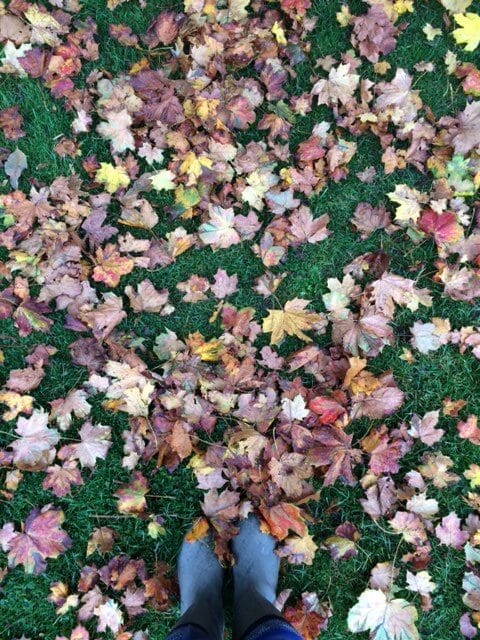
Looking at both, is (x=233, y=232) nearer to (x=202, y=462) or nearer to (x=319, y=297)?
(x=319, y=297)

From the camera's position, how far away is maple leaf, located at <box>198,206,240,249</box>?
2646mm

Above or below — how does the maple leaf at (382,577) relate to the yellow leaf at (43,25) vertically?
below

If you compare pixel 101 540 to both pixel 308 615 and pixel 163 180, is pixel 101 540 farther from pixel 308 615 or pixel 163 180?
pixel 163 180

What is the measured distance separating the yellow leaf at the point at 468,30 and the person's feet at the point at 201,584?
2.95 metres

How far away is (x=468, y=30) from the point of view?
2.88 meters

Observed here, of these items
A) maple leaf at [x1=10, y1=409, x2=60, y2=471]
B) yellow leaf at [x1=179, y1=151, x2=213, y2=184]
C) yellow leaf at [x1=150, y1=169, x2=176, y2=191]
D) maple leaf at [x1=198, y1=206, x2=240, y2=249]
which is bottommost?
maple leaf at [x1=10, y1=409, x2=60, y2=471]

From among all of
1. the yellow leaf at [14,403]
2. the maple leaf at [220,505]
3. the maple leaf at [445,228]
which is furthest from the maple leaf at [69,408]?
the maple leaf at [445,228]

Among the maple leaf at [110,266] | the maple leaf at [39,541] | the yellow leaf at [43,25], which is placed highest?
the yellow leaf at [43,25]

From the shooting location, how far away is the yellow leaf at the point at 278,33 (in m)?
2.78

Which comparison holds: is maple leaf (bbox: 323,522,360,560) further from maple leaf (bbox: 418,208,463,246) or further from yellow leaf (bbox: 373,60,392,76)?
yellow leaf (bbox: 373,60,392,76)

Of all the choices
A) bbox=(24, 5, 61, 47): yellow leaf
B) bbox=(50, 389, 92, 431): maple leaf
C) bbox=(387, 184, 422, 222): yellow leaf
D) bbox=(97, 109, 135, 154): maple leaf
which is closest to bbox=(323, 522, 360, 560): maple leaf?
bbox=(50, 389, 92, 431): maple leaf

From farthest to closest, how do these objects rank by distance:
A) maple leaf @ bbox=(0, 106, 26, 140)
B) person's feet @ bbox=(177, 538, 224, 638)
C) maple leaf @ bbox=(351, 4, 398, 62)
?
maple leaf @ bbox=(351, 4, 398, 62), maple leaf @ bbox=(0, 106, 26, 140), person's feet @ bbox=(177, 538, 224, 638)

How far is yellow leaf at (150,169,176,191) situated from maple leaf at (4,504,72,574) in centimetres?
165

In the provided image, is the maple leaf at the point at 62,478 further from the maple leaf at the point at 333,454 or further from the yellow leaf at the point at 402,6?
the yellow leaf at the point at 402,6
